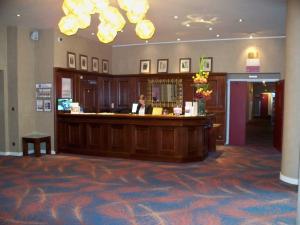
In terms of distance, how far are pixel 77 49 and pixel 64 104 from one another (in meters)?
1.94

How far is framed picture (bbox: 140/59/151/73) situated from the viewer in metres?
12.1

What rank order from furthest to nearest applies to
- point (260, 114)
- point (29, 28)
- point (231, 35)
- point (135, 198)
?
1. point (260, 114)
2. point (231, 35)
3. point (29, 28)
4. point (135, 198)

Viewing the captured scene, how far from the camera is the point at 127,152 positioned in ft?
28.2

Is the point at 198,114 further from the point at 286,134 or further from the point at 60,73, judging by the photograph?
the point at 60,73

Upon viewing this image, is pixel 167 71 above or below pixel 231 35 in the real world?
below

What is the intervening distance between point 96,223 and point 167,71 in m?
8.20

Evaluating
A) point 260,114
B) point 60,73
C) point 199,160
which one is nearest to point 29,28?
point 60,73

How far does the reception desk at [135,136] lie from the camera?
26.1ft

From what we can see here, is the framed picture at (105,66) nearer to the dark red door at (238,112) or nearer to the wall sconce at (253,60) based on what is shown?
the dark red door at (238,112)

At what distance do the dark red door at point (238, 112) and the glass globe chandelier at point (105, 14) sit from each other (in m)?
6.33

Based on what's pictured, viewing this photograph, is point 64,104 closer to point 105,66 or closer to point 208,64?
point 105,66

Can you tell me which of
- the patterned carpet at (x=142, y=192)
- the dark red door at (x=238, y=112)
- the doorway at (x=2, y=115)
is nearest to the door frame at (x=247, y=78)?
the dark red door at (x=238, y=112)

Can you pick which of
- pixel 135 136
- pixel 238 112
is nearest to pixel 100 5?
pixel 135 136

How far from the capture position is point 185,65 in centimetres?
1159
